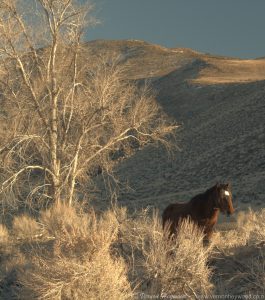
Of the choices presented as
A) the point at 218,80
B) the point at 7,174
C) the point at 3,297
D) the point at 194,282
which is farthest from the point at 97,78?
the point at 218,80

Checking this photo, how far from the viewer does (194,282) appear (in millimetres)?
9125

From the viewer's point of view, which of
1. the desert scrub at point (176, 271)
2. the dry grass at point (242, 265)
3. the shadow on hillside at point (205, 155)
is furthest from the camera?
the shadow on hillside at point (205, 155)

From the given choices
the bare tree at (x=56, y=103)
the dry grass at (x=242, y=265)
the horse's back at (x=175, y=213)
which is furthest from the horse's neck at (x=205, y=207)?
the bare tree at (x=56, y=103)

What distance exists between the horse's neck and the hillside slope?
32.1ft

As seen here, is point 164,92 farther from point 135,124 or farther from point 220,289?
point 220,289

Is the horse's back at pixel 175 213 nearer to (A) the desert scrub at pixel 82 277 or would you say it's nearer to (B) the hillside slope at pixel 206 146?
(A) the desert scrub at pixel 82 277

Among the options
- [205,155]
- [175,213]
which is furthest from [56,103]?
[205,155]

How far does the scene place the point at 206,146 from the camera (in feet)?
160

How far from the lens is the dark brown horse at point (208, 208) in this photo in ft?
34.3

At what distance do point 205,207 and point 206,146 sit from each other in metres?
38.3

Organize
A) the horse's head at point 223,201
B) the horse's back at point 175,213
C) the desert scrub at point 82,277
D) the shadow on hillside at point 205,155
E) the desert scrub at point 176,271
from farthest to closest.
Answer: the shadow on hillside at point 205,155, the horse's back at point 175,213, the horse's head at point 223,201, the desert scrub at point 176,271, the desert scrub at point 82,277

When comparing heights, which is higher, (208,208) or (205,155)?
(208,208)

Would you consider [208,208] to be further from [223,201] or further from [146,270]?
[146,270]

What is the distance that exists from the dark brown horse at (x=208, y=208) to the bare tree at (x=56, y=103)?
273 inches
